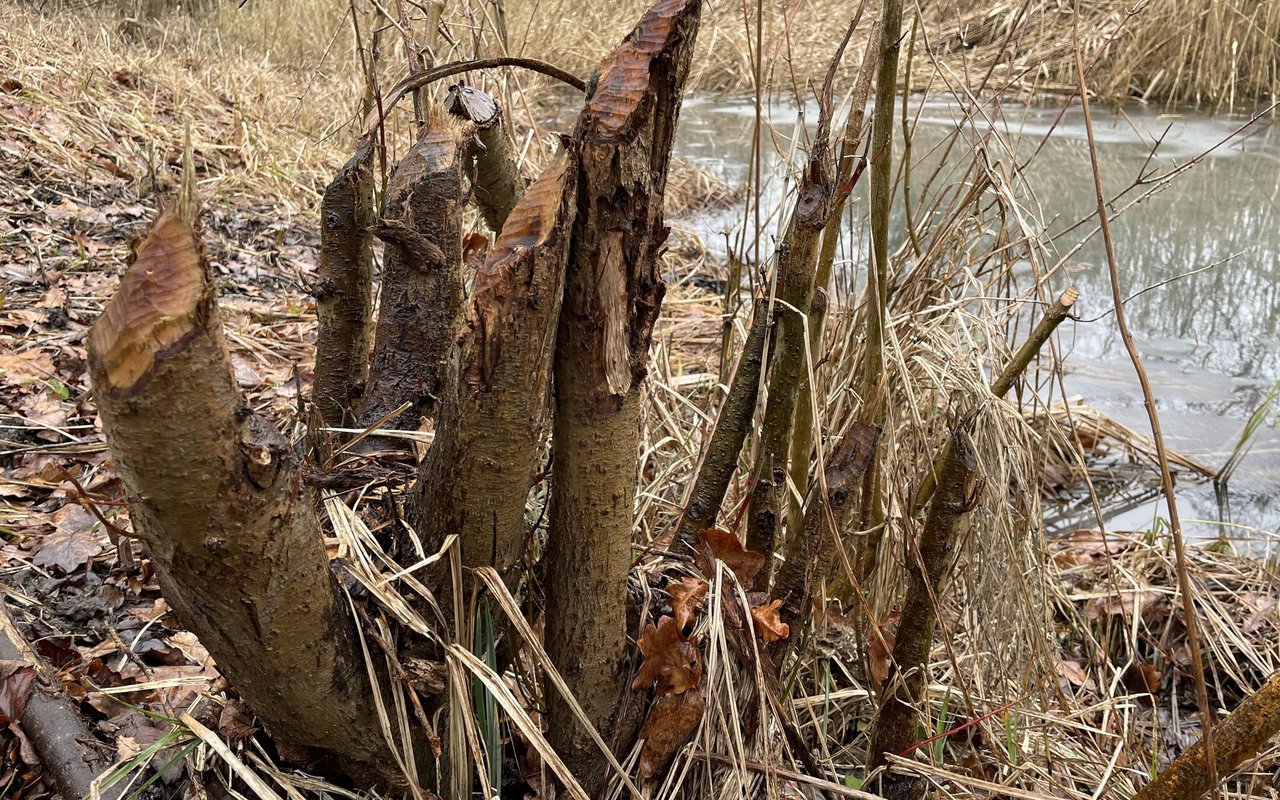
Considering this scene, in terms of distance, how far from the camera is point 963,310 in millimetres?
2098

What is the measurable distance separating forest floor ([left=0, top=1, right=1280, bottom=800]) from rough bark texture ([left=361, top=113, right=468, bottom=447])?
20 centimetres

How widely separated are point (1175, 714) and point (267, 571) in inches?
101

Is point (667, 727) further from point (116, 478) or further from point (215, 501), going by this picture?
point (116, 478)

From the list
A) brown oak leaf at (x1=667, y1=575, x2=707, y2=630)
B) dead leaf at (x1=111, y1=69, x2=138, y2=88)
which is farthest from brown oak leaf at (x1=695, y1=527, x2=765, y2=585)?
dead leaf at (x1=111, y1=69, x2=138, y2=88)

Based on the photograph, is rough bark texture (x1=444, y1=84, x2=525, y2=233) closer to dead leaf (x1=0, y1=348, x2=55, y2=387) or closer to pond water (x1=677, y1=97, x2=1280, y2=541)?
pond water (x1=677, y1=97, x2=1280, y2=541)

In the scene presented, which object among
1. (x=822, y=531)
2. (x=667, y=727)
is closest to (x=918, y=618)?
(x=822, y=531)

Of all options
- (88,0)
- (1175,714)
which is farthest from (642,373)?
(88,0)

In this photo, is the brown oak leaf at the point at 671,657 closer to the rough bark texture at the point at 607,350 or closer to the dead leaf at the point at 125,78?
the rough bark texture at the point at 607,350

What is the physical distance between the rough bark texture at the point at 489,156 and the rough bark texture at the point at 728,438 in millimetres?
544

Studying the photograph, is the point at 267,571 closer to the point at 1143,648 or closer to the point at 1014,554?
the point at 1014,554

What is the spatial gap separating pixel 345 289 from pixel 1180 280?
5220 mm

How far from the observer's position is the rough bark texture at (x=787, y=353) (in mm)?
1346

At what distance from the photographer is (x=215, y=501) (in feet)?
3.26

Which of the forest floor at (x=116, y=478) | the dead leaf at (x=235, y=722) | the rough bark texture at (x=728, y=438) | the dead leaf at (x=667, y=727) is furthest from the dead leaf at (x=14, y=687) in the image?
the rough bark texture at (x=728, y=438)
